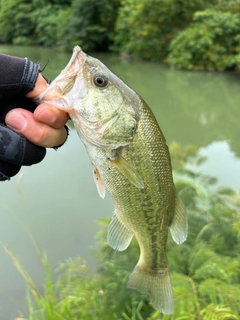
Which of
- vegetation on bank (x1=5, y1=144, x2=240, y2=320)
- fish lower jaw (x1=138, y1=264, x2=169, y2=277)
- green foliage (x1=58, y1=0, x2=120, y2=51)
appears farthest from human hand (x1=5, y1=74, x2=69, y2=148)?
green foliage (x1=58, y1=0, x2=120, y2=51)

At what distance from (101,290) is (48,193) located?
2801 mm

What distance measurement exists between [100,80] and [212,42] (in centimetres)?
1456

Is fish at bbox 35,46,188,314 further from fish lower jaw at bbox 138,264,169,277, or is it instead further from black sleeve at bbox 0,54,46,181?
fish lower jaw at bbox 138,264,169,277

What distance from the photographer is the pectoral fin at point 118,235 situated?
1.57m

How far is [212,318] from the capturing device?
200 centimetres

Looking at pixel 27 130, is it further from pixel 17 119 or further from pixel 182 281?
pixel 182 281

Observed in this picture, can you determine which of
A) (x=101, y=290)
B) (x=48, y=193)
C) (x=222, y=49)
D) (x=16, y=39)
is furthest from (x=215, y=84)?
(x=16, y=39)

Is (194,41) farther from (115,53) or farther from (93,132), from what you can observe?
(93,132)

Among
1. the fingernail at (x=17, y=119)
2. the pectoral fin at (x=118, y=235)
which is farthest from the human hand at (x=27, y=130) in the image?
the pectoral fin at (x=118, y=235)

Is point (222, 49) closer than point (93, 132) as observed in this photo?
No

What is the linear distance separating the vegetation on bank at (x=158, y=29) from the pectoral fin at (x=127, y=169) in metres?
13.4

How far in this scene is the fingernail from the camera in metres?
1.34

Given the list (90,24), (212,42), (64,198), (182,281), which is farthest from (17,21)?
(182,281)

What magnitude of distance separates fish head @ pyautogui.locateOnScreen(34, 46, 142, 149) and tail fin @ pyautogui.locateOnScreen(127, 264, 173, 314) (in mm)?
703
